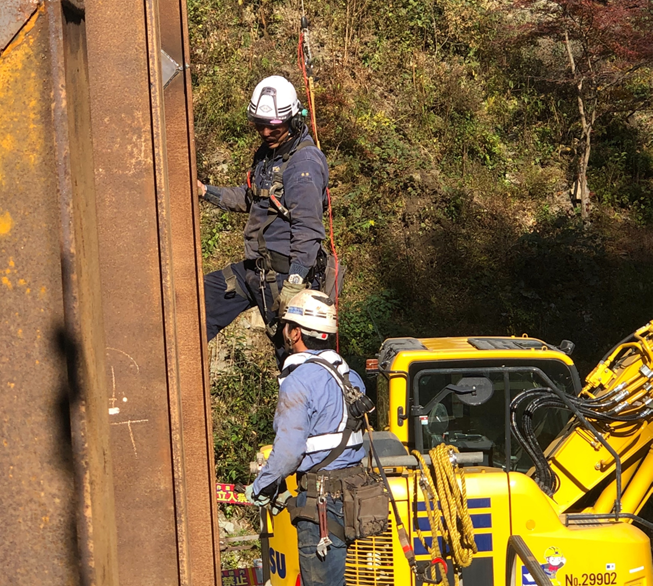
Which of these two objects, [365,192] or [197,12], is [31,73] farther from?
[197,12]

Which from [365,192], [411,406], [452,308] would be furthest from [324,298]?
[365,192]

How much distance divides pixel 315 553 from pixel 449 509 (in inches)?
33.8

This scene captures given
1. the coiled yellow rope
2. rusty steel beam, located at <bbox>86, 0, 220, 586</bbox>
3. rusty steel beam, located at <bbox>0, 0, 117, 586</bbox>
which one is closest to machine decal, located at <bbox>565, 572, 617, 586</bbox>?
the coiled yellow rope

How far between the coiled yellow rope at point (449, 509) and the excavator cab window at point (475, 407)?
888 mm

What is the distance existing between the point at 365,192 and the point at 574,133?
4.01 meters

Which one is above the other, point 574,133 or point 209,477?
point 574,133

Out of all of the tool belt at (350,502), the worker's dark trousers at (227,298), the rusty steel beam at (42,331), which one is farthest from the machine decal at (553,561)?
the rusty steel beam at (42,331)

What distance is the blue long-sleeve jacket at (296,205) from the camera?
5234 millimetres

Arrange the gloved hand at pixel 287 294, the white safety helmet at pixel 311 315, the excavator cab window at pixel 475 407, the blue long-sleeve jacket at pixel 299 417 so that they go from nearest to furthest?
the blue long-sleeve jacket at pixel 299 417
the white safety helmet at pixel 311 315
the gloved hand at pixel 287 294
the excavator cab window at pixel 475 407

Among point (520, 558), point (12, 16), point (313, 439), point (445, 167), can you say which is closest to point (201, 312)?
point (313, 439)

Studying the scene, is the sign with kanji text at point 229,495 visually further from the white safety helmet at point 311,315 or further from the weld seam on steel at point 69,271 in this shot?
the weld seam on steel at point 69,271

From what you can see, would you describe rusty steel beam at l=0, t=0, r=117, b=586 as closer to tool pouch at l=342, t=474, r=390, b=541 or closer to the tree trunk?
tool pouch at l=342, t=474, r=390, b=541

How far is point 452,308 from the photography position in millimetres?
11227

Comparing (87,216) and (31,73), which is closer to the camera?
(31,73)
